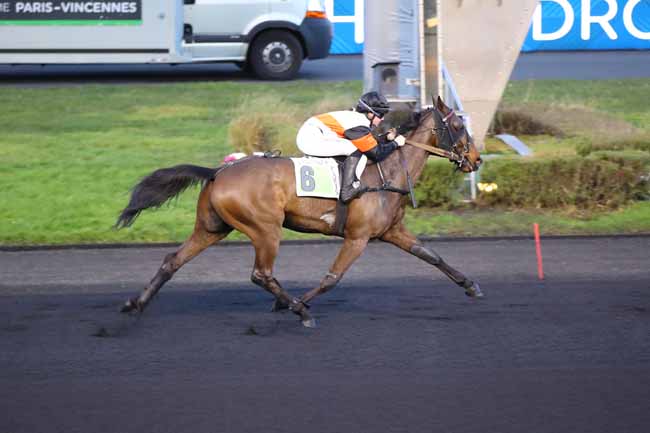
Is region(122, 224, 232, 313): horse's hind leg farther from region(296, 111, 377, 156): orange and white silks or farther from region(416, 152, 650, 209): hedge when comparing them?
region(416, 152, 650, 209): hedge

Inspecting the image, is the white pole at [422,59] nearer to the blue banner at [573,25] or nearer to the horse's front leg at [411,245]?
the horse's front leg at [411,245]

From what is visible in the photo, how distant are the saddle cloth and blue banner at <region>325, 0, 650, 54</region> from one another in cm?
1743

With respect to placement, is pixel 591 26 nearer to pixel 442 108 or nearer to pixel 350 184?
pixel 442 108

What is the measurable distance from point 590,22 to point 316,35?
26.3 feet

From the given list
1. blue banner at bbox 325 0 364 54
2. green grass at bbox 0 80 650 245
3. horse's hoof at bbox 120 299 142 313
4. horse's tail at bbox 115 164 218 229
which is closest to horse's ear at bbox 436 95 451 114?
horse's tail at bbox 115 164 218 229

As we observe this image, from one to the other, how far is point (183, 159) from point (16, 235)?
3.59 m

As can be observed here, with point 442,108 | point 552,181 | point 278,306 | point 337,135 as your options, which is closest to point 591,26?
point 552,181

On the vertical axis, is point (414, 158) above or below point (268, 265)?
above

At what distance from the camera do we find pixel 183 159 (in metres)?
15.2

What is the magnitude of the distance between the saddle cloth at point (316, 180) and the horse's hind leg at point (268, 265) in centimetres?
37

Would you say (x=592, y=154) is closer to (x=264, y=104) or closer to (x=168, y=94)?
(x=264, y=104)

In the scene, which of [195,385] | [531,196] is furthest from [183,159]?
[195,385]

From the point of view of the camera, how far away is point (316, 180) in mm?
8312

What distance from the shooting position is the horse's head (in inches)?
345
